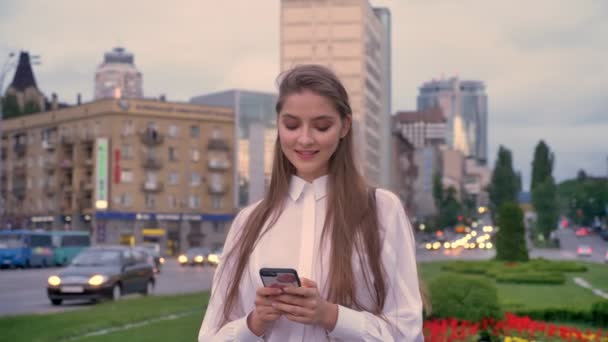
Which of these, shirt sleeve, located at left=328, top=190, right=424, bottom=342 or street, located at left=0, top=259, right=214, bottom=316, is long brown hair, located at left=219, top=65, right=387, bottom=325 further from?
street, located at left=0, top=259, right=214, bottom=316

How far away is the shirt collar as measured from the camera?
3.17 metres

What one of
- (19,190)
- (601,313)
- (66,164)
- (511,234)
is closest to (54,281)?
(601,313)

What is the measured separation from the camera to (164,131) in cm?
8975

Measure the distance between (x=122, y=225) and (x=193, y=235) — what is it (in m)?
8.05

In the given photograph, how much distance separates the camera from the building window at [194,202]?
9181 cm

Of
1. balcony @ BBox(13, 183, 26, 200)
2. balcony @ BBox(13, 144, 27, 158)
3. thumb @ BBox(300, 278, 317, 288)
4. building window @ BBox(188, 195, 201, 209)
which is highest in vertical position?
balcony @ BBox(13, 144, 27, 158)

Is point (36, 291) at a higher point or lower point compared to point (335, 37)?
lower

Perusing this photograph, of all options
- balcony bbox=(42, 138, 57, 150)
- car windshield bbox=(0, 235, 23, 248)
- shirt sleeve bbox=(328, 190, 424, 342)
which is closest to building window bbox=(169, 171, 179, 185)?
balcony bbox=(42, 138, 57, 150)

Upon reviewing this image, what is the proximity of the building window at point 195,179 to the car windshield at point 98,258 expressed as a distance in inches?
2597

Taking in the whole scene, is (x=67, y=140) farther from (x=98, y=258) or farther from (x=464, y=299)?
(x=464, y=299)

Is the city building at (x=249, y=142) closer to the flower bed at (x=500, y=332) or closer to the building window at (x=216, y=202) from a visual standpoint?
the building window at (x=216, y=202)

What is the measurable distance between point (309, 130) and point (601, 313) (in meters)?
15.8

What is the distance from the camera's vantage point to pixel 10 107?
358 feet

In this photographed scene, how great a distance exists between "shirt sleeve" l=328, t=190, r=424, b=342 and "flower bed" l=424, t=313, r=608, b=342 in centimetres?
783
